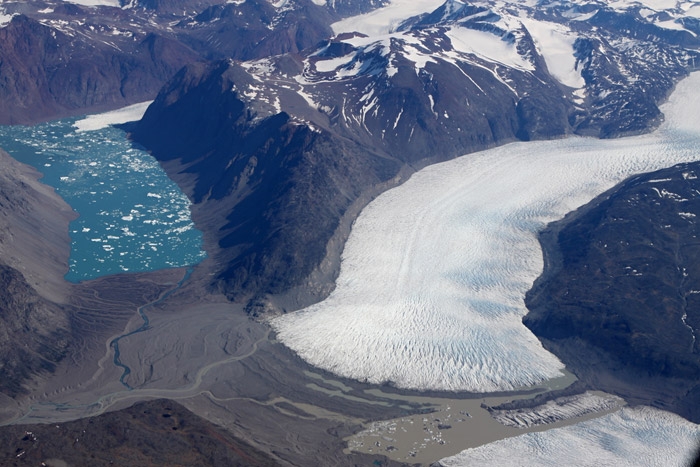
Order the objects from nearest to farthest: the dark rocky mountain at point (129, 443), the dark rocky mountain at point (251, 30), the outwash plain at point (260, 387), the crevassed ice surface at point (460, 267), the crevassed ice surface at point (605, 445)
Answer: the dark rocky mountain at point (129, 443), the crevassed ice surface at point (605, 445), the outwash plain at point (260, 387), the crevassed ice surface at point (460, 267), the dark rocky mountain at point (251, 30)

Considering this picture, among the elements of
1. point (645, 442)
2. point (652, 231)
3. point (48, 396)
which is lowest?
point (48, 396)

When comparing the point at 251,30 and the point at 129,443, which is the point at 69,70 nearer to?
the point at 251,30

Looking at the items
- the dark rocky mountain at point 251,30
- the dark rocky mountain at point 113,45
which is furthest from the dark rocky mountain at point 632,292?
the dark rocky mountain at point 251,30

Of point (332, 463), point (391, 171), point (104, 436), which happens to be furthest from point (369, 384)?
point (391, 171)

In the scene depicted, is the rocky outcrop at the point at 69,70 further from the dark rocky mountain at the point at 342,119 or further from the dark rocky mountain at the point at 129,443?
the dark rocky mountain at the point at 129,443

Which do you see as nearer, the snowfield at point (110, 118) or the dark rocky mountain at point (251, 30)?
the snowfield at point (110, 118)

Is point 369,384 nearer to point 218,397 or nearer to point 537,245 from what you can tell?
point 218,397

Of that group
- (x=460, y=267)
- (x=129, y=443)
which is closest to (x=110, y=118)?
(x=460, y=267)
